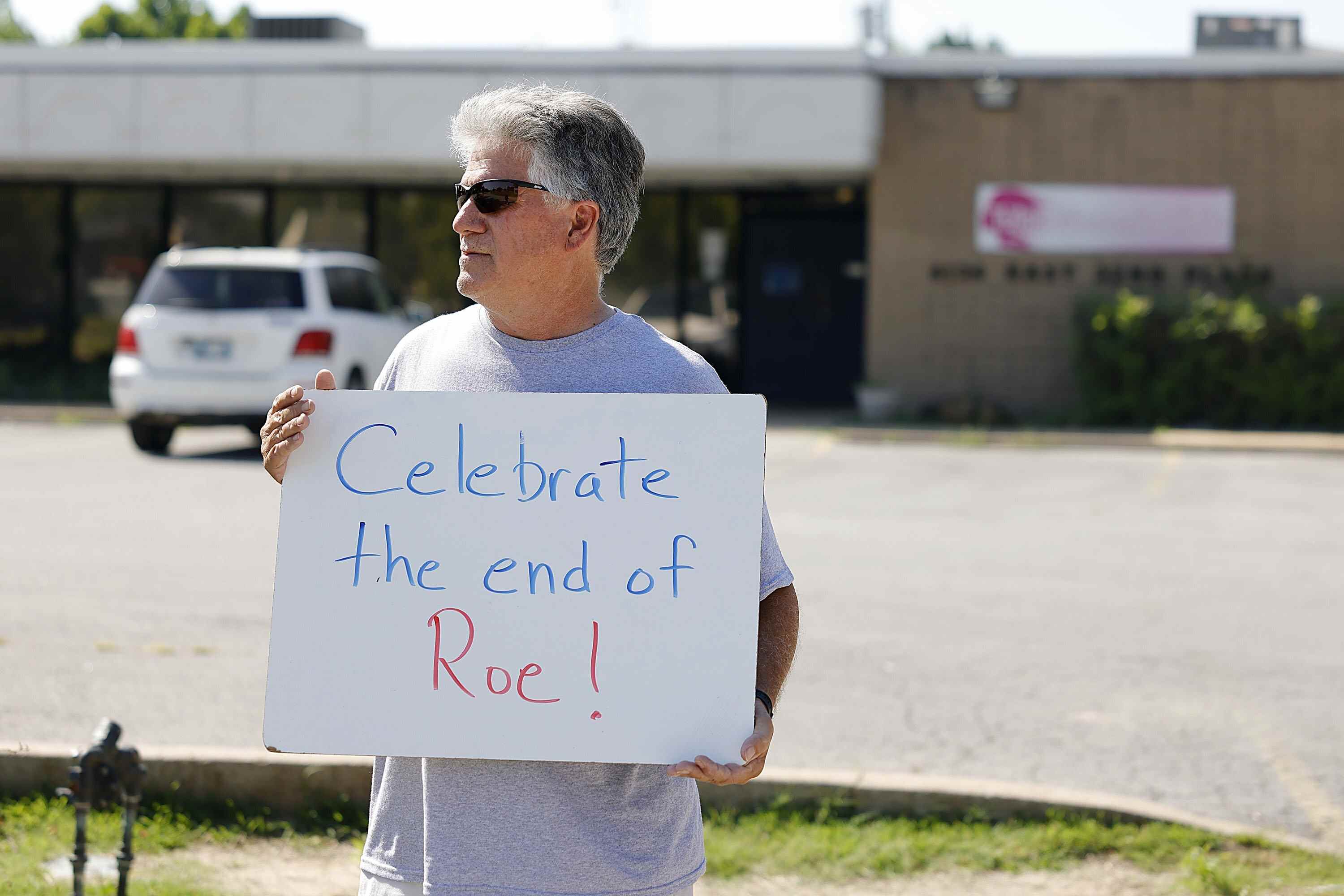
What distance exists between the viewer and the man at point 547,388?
2264mm

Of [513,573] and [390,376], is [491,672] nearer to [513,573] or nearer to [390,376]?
[513,573]

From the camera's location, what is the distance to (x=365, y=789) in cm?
468

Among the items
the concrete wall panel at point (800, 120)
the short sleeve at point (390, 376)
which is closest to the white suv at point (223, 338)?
the concrete wall panel at point (800, 120)

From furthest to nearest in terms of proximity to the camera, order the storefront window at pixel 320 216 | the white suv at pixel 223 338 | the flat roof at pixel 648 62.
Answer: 1. the storefront window at pixel 320 216
2. the flat roof at pixel 648 62
3. the white suv at pixel 223 338

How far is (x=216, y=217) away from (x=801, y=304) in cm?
796

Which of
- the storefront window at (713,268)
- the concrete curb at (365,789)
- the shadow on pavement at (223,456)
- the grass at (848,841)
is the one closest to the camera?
the grass at (848,841)

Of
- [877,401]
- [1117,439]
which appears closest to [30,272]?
[877,401]

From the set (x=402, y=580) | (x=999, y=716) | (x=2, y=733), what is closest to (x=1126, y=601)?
(x=999, y=716)

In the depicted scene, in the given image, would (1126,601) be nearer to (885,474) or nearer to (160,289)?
(885,474)

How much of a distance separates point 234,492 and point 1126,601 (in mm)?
6498

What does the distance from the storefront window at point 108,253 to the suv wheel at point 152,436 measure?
26.6 feet

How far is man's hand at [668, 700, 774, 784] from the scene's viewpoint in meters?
2.23

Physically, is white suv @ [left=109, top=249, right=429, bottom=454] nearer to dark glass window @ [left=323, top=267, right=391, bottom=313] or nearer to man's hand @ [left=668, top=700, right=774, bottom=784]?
dark glass window @ [left=323, top=267, right=391, bottom=313]

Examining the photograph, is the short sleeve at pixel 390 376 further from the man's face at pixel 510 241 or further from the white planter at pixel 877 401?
the white planter at pixel 877 401
